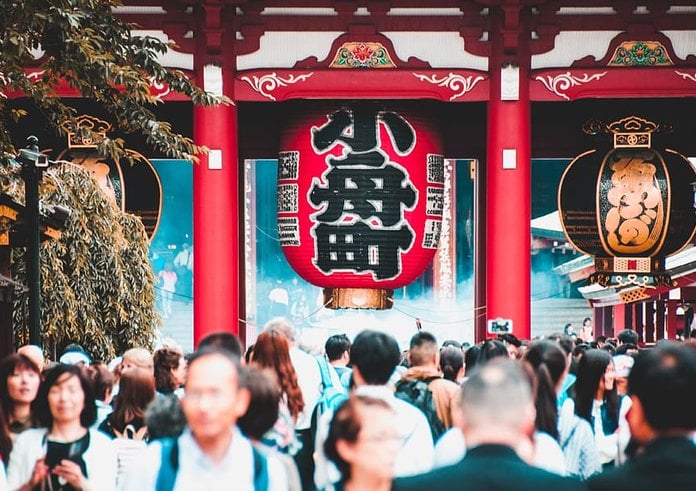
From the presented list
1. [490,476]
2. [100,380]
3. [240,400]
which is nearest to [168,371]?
[100,380]

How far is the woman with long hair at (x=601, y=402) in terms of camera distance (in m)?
6.35

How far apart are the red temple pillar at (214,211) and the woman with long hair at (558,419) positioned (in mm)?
9572

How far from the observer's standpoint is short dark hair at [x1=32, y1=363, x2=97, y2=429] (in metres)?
4.97

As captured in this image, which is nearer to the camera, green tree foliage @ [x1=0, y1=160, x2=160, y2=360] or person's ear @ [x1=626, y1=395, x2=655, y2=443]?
person's ear @ [x1=626, y1=395, x2=655, y2=443]

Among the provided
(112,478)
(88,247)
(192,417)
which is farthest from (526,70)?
(192,417)

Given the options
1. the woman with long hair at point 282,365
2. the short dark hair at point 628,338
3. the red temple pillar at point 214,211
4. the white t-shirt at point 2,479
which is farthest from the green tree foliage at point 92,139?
the short dark hair at point 628,338

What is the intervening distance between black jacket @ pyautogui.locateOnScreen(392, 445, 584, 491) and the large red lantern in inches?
481

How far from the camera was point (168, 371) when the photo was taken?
22.7 feet

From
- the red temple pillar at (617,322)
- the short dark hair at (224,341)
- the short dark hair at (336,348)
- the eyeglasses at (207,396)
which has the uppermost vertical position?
the short dark hair at (224,341)

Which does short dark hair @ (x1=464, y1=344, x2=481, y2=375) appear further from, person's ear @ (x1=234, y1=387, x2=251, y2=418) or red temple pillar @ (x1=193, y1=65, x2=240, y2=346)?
red temple pillar @ (x1=193, y1=65, x2=240, y2=346)

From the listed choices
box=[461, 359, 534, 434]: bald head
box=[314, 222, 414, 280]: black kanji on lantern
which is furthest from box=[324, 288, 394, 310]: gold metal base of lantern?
box=[461, 359, 534, 434]: bald head

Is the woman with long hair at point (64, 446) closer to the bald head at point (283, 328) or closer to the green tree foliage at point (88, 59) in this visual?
the bald head at point (283, 328)

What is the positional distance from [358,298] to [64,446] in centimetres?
1124

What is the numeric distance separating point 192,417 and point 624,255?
13348mm
